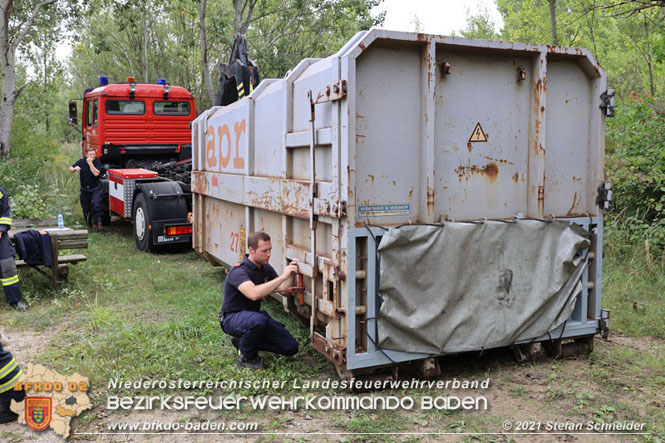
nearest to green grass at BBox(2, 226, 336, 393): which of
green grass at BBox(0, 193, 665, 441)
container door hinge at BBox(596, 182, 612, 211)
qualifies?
green grass at BBox(0, 193, 665, 441)

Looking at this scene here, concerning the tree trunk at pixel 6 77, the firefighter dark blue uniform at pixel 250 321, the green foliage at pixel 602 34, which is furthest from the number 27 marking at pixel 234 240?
the green foliage at pixel 602 34

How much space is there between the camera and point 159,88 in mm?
Result: 11633

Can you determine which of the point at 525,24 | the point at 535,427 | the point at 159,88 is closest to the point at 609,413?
the point at 535,427

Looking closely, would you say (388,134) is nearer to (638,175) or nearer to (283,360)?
(283,360)

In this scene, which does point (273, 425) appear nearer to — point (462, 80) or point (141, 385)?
point (141, 385)

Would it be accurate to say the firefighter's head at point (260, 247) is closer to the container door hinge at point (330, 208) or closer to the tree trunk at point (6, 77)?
the container door hinge at point (330, 208)

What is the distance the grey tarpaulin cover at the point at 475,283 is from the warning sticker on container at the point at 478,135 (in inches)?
23.7

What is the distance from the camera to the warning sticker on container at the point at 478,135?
428 centimetres

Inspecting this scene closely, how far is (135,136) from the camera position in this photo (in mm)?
11508

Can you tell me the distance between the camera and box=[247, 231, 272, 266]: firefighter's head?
15.0 ft

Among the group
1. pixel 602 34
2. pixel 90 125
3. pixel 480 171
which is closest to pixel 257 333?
pixel 480 171

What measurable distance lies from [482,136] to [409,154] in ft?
2.00

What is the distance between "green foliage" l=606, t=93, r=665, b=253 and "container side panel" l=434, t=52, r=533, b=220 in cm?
386

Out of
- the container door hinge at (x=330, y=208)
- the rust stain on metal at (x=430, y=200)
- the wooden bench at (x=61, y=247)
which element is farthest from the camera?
the wooden bench at (x=61, y=247)
